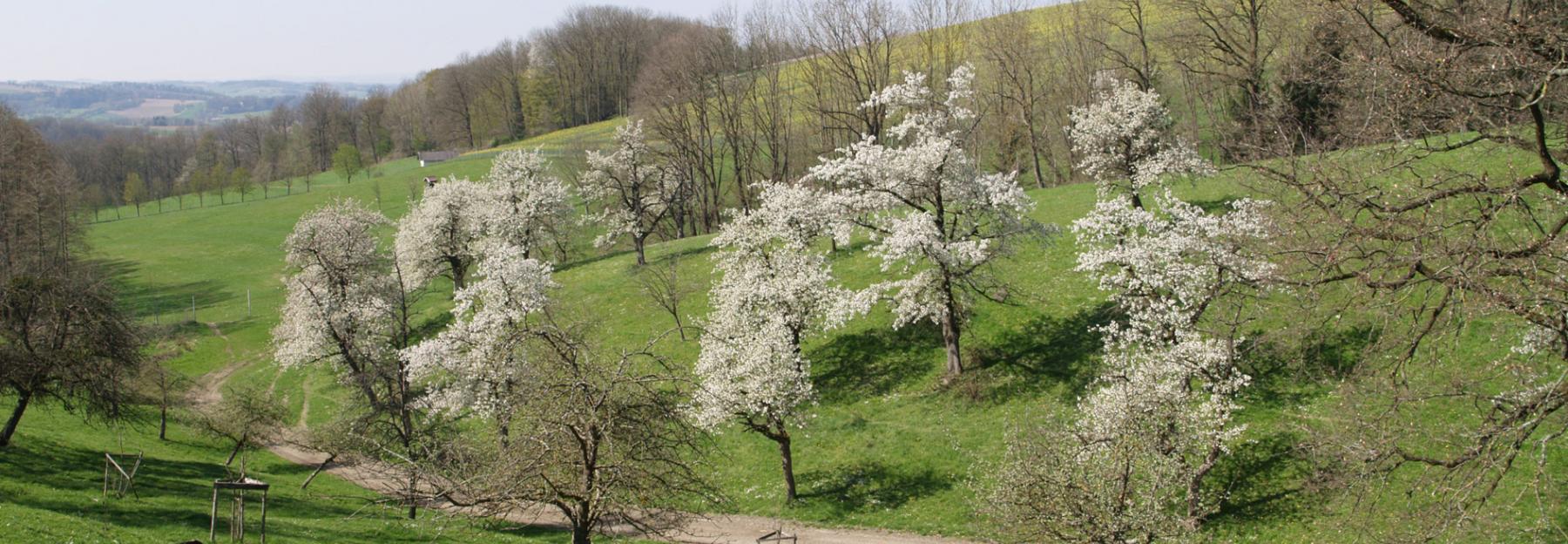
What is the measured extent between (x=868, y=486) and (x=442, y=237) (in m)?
40.1

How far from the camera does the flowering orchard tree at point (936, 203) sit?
37281 mm

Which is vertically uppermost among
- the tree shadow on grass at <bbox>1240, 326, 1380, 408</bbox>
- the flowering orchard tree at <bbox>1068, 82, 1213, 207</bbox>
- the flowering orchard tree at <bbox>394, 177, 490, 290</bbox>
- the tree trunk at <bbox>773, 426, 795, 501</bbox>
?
the flowering orchard tree at <bbox>1068, 82, 1213, 207</bbox>

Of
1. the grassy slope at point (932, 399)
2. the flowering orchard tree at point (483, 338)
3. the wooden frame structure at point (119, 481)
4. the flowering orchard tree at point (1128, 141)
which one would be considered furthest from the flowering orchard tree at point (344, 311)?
the flowering orchard tree at point (1128, 141)

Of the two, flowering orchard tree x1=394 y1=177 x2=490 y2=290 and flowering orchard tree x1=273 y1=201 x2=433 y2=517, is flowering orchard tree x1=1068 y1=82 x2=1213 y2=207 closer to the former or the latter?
flowering orchard tree x1=273 y1=201 x2=433 y2=517

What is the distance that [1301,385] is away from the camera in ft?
107

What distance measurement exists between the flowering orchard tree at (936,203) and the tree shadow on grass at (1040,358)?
4.63 feet

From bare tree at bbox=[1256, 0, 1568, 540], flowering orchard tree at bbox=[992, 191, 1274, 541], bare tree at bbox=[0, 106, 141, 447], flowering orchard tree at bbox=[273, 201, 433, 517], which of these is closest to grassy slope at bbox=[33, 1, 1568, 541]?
flowering orchard tree at bbox=[992, 191, 1274, 541]

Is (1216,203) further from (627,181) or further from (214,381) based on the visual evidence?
(214,381)

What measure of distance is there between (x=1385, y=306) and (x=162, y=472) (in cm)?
4151

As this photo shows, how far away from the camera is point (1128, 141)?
43594mm

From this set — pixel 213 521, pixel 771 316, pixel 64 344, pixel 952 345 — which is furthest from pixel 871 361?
pixel 64 344

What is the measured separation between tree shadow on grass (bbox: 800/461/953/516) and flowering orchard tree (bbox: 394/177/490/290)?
1406 inches

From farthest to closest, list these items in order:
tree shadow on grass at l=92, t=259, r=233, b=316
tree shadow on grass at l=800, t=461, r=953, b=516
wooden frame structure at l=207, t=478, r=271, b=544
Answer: tree shadow on grass at l=92, t=259, r=233, b=316, tree shadow on grass at l=800, t=461, r=953, b=516, wooden frame structure at l=207, t=478, r=271, b=544

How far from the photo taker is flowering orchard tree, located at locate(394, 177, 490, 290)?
62219 mm
